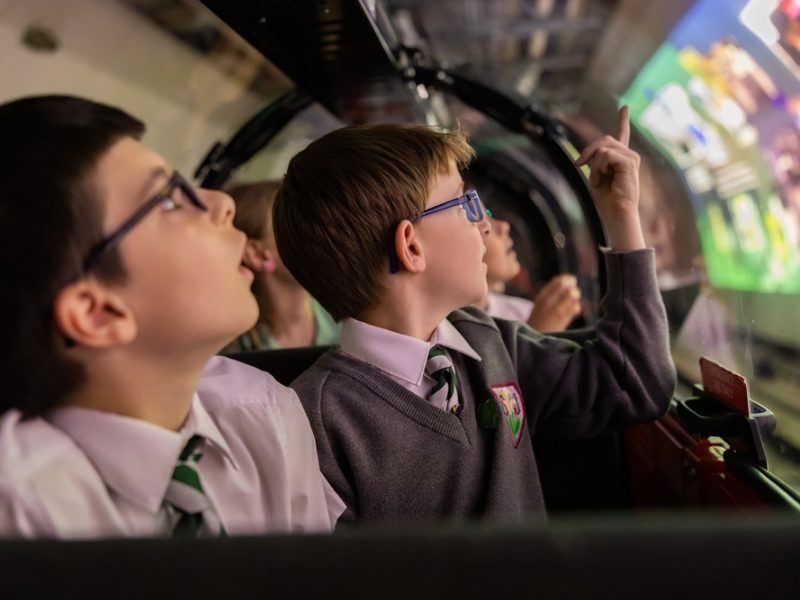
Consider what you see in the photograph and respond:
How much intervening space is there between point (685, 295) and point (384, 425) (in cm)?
133

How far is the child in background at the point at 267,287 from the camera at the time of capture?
7.61 ft

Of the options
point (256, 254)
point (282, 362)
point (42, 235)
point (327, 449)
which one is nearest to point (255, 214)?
point (256, 254)

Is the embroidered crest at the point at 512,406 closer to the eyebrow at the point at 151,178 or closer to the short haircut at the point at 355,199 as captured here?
the short haircut at the point at 355,199

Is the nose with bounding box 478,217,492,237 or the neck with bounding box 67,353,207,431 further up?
the nose with bounding box 478,217,492,237

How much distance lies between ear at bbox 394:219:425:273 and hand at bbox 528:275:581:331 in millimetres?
1216

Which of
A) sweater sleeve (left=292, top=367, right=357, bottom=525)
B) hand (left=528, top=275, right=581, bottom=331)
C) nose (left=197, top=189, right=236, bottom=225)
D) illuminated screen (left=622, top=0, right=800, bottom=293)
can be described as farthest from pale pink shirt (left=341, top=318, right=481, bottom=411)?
hand (left=528, top=275, right=581, bottom=331)

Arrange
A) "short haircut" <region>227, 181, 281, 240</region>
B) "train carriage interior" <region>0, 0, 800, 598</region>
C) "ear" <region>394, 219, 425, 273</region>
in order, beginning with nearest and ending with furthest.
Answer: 1. "train carriage interior" <region>0, 0, 800, 598</region>
2. "ear" <region>394, 219, 425, 273</region>
3. "short haircut" <region>227, 181, 281, 240</region>

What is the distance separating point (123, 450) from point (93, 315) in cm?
18

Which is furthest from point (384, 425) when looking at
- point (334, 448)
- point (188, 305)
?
point (188, 305)

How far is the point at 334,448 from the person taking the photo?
1254 mm

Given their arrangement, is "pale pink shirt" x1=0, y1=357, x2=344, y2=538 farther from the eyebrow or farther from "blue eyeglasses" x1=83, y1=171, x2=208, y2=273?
the eyebrow

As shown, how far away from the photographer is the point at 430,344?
135 cm

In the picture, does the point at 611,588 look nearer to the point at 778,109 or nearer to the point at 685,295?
the point at 778,109

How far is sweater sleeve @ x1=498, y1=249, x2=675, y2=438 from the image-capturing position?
1.45m
